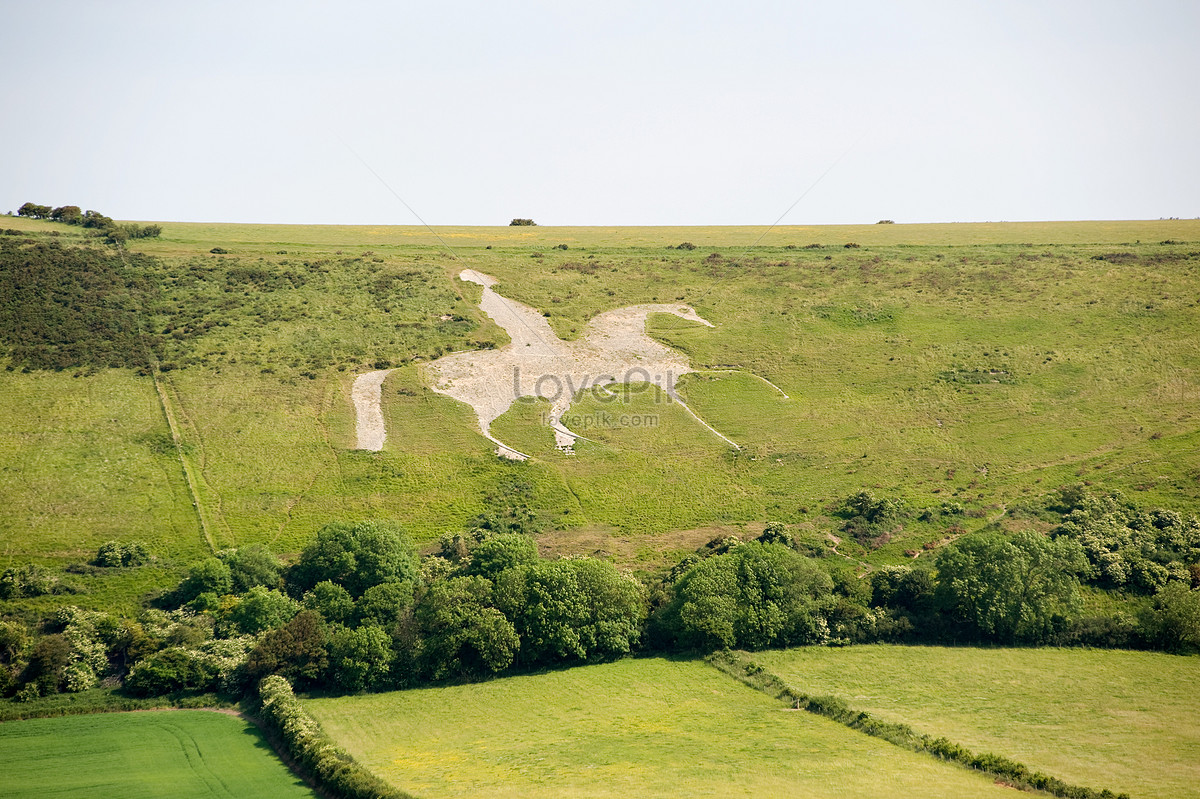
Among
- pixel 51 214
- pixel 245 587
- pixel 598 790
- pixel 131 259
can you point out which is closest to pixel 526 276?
pixel 131 259

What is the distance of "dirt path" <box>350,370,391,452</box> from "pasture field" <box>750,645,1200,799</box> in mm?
44879

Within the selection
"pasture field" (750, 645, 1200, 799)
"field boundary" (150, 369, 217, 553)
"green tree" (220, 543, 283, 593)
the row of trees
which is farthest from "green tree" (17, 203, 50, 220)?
"pasture field" (750, 645, 1200, 799)

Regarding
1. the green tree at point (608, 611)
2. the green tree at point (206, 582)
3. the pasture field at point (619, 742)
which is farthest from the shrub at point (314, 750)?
the green tree at point (608, 611)

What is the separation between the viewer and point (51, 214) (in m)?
140

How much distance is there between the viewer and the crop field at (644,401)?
79.8m

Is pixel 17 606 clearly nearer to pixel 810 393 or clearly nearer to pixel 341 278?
pixel 341 278

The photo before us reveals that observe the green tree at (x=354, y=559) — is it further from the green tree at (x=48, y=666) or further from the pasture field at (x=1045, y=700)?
the pasture field at (x=1045, y=700)

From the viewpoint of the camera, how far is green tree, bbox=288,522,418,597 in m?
69.1

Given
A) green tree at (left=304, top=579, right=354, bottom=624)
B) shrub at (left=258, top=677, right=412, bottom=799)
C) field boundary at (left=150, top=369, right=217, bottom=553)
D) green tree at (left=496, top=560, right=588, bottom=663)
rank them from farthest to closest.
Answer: field boundary at (left=150, top=369, right=217, bottom=553)
green tree at (left=304, top=579, right=354, bottom=624)
green tree at (left=496, top=560, right=588, bottom=663)
shrub at (left=258, top=677, right=412, bottom=799)

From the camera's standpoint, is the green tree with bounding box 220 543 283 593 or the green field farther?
the green tree with bounding box 220 543 283 593

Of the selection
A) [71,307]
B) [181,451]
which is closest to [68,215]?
[71,307]

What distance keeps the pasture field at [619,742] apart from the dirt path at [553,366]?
34.7 meters

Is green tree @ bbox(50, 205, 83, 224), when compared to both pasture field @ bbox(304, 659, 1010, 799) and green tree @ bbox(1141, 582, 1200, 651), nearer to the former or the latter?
pasture field @ bbox(304, 659, 1010, 799)

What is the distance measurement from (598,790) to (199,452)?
191ft
